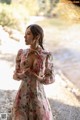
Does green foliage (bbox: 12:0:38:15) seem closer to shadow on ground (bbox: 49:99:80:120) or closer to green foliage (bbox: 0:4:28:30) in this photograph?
green foliage (bbox: 0:4:28:30)

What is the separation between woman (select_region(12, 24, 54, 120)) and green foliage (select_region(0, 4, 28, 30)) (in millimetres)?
1108

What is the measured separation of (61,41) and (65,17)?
217 mm

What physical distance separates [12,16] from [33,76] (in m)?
1.22

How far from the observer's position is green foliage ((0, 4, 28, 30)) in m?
2.75

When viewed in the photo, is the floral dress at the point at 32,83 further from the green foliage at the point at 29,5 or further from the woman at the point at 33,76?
the green foliage at the point at 29,5

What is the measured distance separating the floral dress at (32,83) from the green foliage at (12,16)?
1.11m

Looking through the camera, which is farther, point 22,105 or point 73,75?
point 73,75

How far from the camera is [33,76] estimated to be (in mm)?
1679

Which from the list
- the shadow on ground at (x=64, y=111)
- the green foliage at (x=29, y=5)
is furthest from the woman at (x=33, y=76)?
the green foliage at (x=29, y=5)

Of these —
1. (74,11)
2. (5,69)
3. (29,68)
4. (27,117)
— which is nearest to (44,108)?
(27,117)

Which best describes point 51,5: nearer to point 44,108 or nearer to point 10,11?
point 10,11

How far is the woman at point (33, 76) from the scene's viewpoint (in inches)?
64.5

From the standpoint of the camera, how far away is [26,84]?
171 centimetres

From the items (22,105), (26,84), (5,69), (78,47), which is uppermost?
(26,84)
